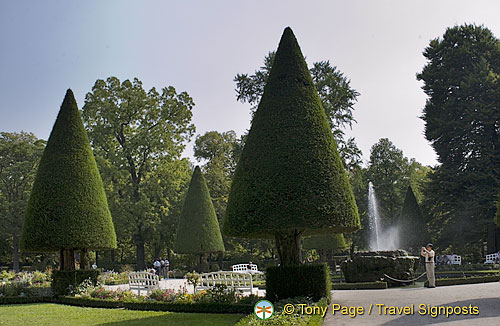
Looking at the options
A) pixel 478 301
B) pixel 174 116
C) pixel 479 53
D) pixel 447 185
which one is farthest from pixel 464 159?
pixel 478 301

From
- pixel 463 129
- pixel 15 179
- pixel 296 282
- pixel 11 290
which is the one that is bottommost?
pixel 11 290

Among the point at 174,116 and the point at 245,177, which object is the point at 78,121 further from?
the point at 174,116

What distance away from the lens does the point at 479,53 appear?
1277 inches

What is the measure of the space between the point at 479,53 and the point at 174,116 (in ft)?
75.6

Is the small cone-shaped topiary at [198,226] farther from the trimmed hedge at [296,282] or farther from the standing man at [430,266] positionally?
the trimmed hedge at [296,282]

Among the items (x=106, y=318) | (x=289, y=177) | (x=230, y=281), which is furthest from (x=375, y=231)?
(x=106, y=318)

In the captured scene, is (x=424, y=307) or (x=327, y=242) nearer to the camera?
(x=424, y=307)

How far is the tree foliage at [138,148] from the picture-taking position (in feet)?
114

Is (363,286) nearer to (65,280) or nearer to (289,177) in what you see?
(289,177)

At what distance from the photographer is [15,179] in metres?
40.9

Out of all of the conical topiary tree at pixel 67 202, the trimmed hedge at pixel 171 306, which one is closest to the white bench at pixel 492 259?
the trimmed hedge at pixel 171 306

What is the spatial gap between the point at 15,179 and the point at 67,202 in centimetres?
2828

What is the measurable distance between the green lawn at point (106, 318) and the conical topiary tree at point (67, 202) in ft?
→ 10.9

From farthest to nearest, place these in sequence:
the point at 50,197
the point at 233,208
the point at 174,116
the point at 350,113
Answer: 1. the point at 174,116
2. the point at 350,113
3. the point at 50,197
4. the point at 233,208
